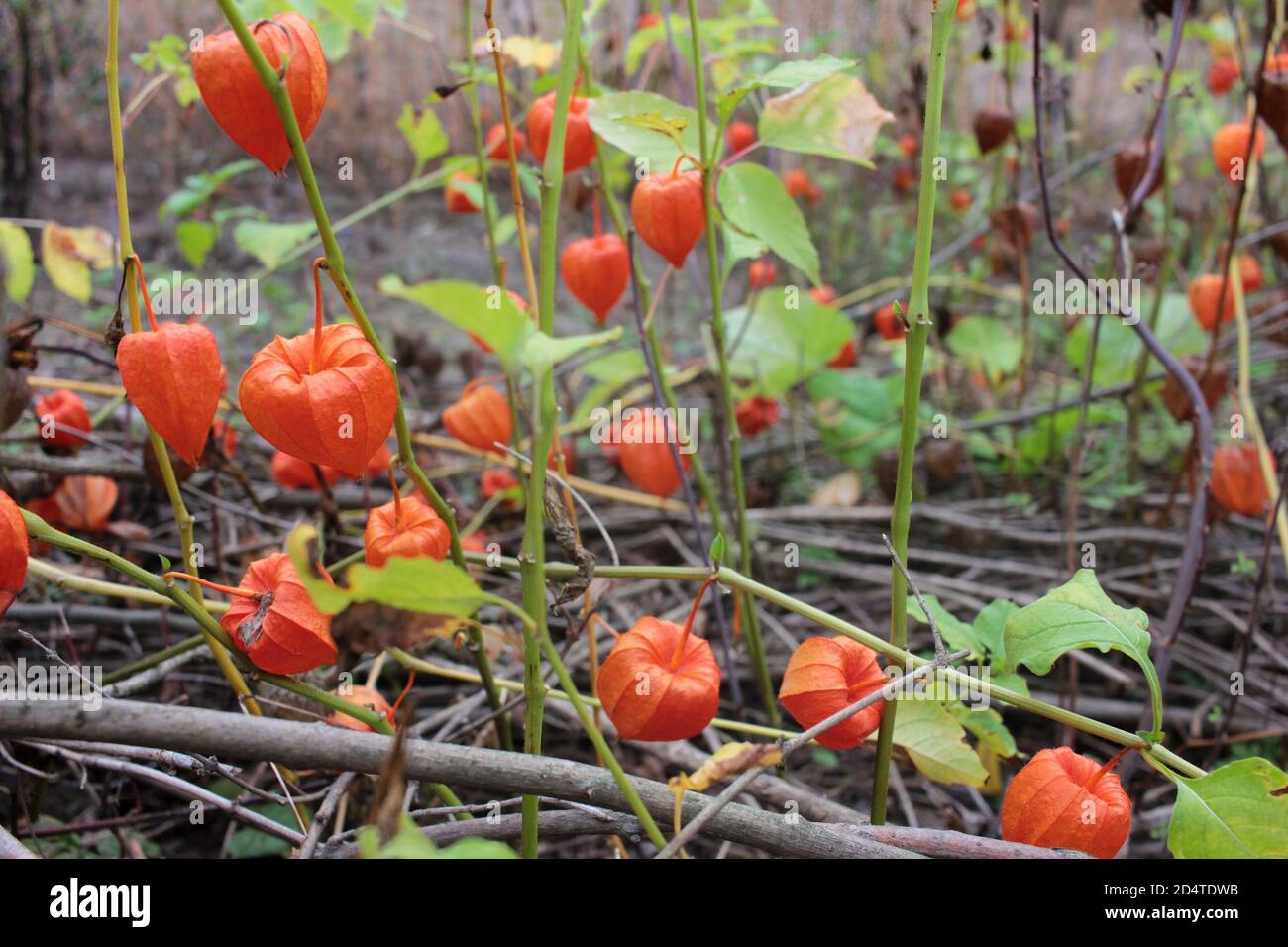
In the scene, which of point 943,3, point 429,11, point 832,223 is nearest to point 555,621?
point 943,3

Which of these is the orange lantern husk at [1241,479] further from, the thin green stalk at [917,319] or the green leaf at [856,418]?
the thin green stalk at [917,319]

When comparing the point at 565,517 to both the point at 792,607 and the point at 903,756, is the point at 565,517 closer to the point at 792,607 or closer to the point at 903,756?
the point at 792,607

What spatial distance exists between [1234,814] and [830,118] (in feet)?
2.23

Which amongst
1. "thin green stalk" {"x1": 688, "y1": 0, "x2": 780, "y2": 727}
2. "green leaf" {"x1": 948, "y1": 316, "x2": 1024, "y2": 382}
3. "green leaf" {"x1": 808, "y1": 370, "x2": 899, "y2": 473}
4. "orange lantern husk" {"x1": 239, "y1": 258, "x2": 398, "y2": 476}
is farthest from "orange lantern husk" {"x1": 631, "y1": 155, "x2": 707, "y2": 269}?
"green leaf" {"x1": 948, "y1": 316, "x2": 1024, "y2": 382}

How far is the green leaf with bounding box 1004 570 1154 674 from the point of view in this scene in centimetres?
70

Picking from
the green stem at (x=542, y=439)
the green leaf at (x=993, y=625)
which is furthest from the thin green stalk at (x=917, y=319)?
the green stem at (x=542, y=439)

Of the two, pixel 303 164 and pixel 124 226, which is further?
pixel 124 226

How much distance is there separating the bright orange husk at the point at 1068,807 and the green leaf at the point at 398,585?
0.45 m

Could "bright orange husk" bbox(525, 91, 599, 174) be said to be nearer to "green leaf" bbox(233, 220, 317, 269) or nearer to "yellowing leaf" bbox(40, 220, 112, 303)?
"green leaf" bbox(233, 220, 317, 269)

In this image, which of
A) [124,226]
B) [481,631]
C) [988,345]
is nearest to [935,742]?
[481,631]

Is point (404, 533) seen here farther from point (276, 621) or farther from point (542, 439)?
point (542, 439)

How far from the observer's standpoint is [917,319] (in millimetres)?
740

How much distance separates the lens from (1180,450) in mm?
2059

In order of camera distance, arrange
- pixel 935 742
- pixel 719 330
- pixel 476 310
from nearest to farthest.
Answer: pixel 476 310 < pixel 935 742 < pixel 719 330
